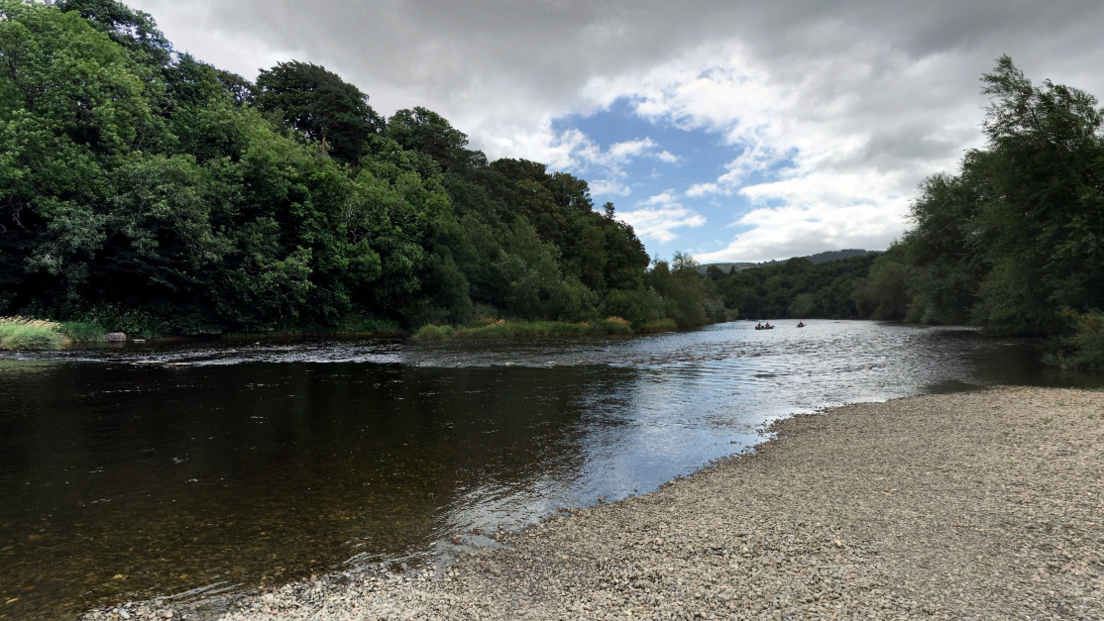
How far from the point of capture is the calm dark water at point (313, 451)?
610cm

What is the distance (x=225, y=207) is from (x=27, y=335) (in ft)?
49.6

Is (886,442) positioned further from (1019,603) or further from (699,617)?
(699,617)

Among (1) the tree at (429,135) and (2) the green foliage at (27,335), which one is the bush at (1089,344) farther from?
(1) the tree at (429,135)

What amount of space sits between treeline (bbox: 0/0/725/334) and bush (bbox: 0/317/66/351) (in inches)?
138

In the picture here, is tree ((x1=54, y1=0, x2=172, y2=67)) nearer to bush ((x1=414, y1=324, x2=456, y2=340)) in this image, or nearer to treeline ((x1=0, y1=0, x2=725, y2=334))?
treeline ((x1=0, y1=0, x2=725, y2=334))

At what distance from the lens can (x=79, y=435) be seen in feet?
37.0

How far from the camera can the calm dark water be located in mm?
6102

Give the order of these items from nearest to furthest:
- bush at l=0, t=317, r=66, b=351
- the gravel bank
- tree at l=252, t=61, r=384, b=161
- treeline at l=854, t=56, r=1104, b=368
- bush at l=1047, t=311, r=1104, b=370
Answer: the gravel bank, bush at l=1047, t=311, r=1104, b=370, treeline at l=854, t=56, r=1104, b=368, bush at l=0, t=317, r=66, b=351, tree at l=252, t=61, r=384, b=161

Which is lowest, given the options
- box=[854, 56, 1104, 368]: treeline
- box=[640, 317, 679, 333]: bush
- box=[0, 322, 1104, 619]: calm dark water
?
box=[0, 322, 1104, 619]: calm dark water

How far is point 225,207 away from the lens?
39.2 m

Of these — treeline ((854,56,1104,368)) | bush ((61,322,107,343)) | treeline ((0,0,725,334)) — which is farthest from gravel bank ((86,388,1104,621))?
treeline ((0,0,725,334))

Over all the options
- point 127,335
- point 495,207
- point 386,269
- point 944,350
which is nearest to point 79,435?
point 127,335

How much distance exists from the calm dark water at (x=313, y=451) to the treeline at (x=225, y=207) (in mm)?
12391

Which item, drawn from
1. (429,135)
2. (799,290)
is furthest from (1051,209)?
(799,290)
